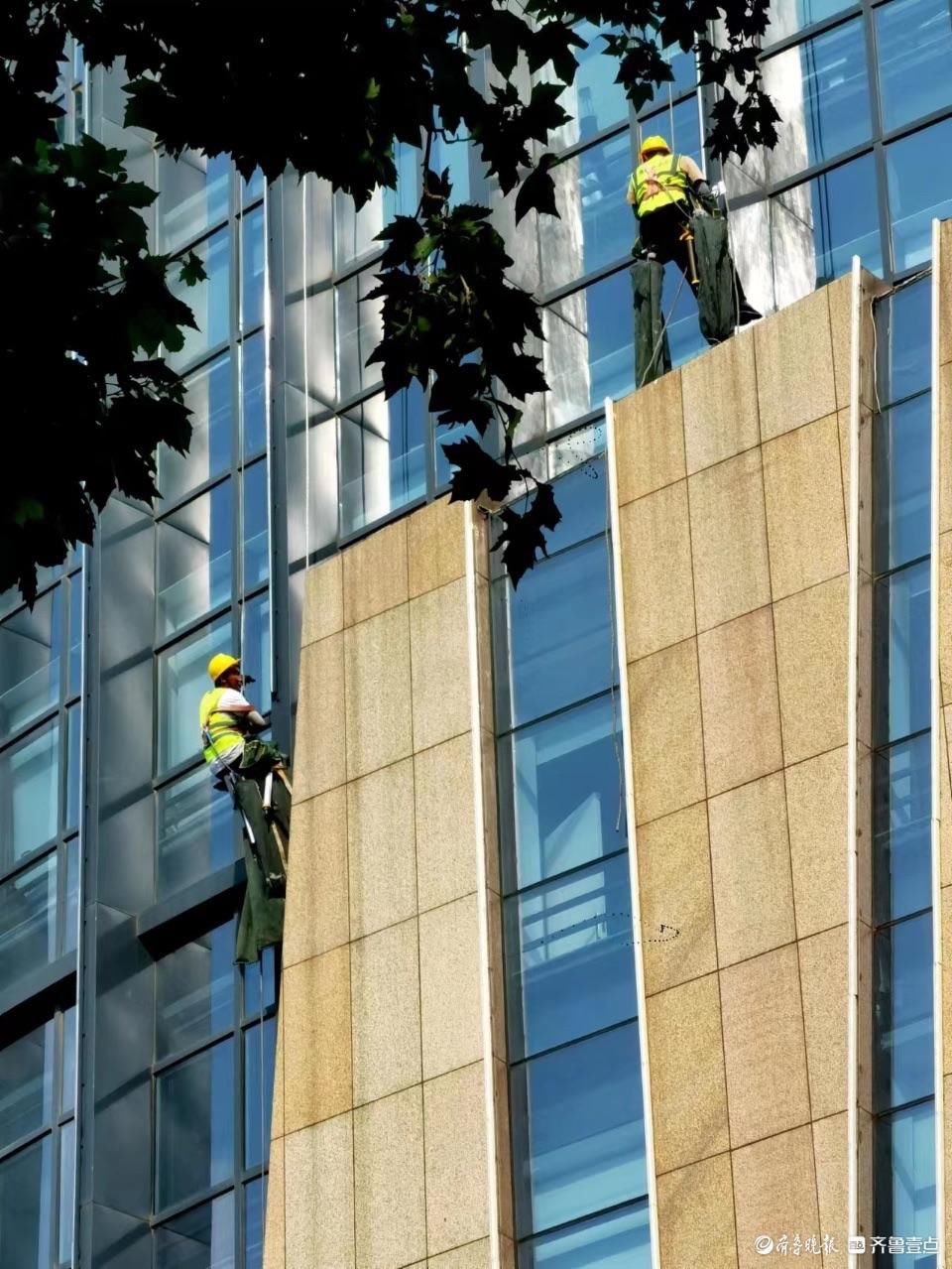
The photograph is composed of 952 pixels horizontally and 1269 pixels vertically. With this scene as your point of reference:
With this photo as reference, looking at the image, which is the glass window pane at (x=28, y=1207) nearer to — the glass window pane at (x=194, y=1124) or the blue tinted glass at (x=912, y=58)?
the glass window pane at (x=194, y=1124)

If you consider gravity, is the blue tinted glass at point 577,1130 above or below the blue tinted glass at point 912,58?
below

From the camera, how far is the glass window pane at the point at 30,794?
36219mm

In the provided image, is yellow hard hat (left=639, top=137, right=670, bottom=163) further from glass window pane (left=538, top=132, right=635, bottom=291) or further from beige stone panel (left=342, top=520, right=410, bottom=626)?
beige stone panel (left=342, top=520, right=410, bottom=626)

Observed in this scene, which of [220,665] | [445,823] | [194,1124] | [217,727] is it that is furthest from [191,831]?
[445,823]

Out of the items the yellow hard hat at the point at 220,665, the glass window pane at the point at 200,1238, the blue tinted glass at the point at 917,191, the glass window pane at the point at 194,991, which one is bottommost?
the glass window pane at the point at 200,1238

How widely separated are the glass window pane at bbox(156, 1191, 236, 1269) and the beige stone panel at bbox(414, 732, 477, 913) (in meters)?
4.97

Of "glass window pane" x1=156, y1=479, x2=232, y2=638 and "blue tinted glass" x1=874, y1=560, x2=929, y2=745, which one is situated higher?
"glass window pane" x1=156, y1=479, x2=232, y2=638

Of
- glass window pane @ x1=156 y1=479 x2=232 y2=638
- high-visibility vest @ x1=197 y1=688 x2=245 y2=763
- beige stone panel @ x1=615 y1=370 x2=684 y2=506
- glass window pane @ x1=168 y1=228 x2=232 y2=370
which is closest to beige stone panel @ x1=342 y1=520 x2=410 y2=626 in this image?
high-visibility vest @ x1=197 y1=688 x2=245 y2=763

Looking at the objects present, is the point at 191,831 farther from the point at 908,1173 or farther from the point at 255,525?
the point at 908,1173

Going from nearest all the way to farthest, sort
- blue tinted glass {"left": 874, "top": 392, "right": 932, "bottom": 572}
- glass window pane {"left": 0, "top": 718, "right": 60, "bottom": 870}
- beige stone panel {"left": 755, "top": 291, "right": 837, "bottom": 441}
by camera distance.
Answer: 1. blue tinted glass {"left": 874, "top": 392, "right": 932, "bottom": 572}
2. beige stone panel {"left": 755, "top": 291, "right": 837, "bottom": 441}
3. glass window pane {"left": 0, "top": 718, "right": 60, "bottom": 870}

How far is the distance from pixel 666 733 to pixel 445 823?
96.7 inches

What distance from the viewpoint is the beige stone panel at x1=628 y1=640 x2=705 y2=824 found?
2558 cm

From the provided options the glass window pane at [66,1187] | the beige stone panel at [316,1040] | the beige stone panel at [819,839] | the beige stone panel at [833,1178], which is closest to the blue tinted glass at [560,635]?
the beige stone panel at [316,1040]

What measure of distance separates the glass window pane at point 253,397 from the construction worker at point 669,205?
598 centimetres
